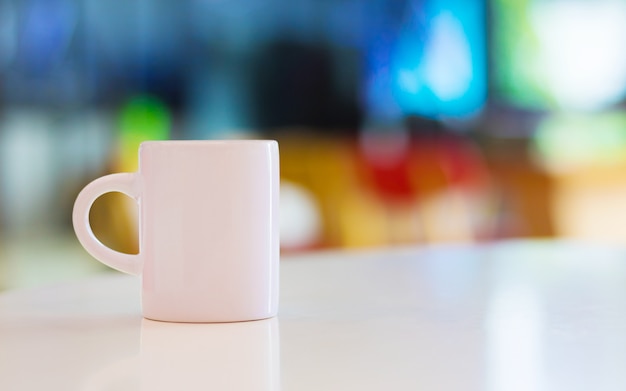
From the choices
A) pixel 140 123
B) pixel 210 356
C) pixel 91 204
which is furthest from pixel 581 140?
pixel 210 356

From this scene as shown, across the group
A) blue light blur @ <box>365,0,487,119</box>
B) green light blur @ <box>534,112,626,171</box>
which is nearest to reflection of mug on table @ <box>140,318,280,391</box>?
blue light blur @ <box>365,0,487,119</box>

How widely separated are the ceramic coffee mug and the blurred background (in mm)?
2421

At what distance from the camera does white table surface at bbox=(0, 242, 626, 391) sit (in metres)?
0.42

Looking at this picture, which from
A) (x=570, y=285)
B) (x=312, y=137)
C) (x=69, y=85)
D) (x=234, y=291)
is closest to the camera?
(x=234, y=291)

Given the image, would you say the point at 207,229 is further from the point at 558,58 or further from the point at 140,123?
the point at 558,58

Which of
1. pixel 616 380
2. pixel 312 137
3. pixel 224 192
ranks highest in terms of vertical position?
pixel 312 137

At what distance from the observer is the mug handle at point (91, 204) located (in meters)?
0.60

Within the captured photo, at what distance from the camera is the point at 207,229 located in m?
0.57

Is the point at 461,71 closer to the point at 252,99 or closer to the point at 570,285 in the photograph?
the point at 252,99

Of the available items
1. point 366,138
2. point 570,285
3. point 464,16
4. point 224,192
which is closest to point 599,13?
→ point 464,16

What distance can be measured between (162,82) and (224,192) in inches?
107

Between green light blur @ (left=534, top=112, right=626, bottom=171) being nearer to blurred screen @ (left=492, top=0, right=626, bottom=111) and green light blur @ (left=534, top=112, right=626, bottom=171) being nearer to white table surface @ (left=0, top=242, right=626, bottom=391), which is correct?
blurred screen @ (left=492, top=0, right=626, bottom=111)

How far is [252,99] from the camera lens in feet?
11.0

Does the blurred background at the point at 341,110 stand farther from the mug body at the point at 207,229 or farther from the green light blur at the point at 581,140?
the mug body at the point at 207,229
